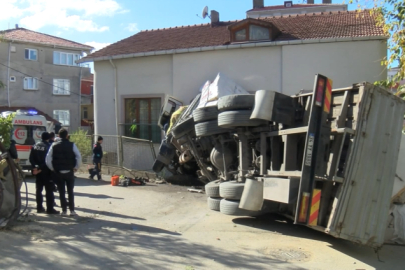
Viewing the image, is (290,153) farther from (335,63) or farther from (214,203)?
(335,63)

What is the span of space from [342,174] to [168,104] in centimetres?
1110

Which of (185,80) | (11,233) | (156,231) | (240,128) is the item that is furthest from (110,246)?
(185,80)

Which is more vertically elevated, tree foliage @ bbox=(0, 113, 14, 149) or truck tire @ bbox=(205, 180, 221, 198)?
tree foliage @ bbox=(0, 113, 14, 149)

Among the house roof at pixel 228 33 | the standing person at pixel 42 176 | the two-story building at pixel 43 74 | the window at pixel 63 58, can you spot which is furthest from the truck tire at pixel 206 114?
the window at pixel 63 58

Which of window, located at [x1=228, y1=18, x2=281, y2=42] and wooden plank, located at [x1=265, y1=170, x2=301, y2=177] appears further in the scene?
window, located at [x1=228, y1=18, x2=281, y2=42]

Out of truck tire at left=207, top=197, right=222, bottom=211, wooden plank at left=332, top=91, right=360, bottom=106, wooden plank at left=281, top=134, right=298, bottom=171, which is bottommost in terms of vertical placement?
truck tire at left=207, top=197, right=222, bottom=211

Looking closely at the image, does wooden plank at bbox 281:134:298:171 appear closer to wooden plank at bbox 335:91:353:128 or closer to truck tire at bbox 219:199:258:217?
wooden plank at bbox 335:91:353:128

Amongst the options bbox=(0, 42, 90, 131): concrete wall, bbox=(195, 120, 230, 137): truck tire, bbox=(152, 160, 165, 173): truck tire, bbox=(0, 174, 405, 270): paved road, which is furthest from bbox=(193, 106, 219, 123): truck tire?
bbox=(0, 42, 90, 131): concrete wall

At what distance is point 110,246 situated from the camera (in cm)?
635

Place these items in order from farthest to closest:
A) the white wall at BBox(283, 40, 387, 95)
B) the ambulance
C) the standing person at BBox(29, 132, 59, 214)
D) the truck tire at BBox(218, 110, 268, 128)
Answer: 1. the ambulance
2. the white wall at BBox(283, 40, 387, 95)
3. the standing person at BBox(29, 132, 59, 214)
4. the truck tire at BBox(218, 110, 268, 128)

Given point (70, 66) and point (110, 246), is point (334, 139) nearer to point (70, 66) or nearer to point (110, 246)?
point (110, 246)

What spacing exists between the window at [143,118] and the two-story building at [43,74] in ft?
68.7

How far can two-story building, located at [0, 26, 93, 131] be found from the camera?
36375mm

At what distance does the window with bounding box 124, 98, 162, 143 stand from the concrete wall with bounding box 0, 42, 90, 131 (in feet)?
68.4
